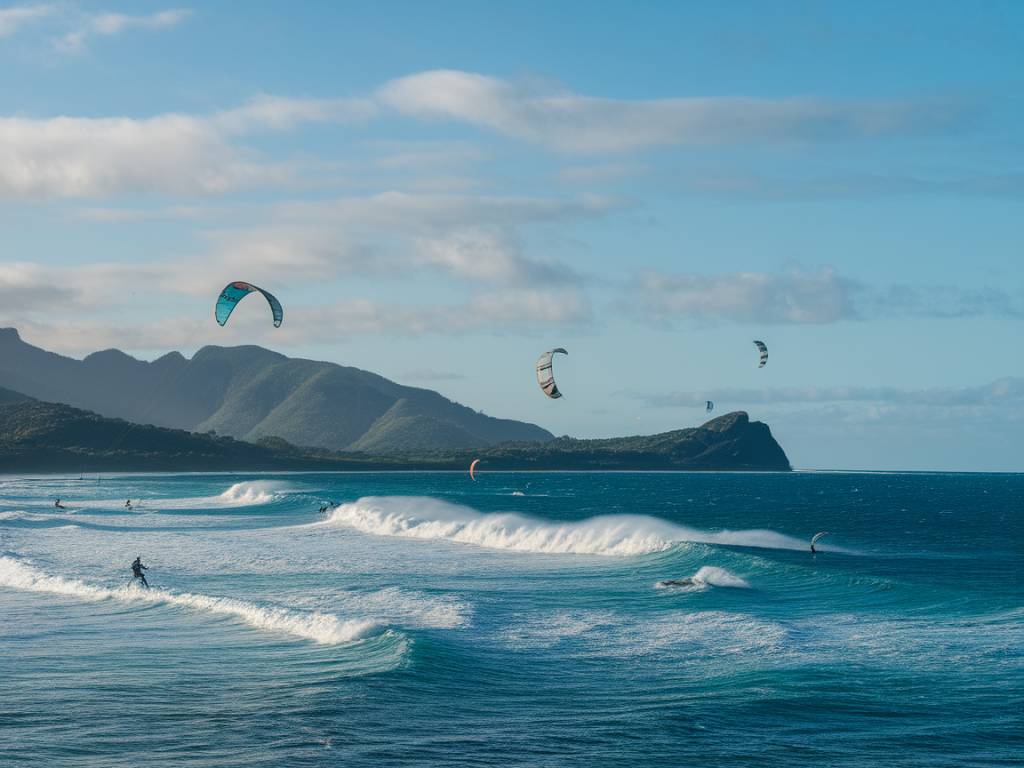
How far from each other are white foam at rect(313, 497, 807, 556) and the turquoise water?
2.16ft

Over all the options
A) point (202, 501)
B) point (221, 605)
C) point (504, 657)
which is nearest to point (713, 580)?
point (504, 657)

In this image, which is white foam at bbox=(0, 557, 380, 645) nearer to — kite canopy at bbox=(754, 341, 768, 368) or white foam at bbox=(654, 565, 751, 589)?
white foam at bbox=(654, 565, 751, 589)

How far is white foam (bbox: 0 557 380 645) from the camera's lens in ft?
82.0

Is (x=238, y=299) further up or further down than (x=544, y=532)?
further up

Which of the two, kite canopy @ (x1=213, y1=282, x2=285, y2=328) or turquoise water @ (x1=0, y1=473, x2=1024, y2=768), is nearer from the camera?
turquoise water @ (x1=0, y1=473, x2=1024, y2=768)

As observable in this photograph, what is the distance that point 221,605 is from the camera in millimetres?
28578

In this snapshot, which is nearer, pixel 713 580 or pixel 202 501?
pixel 713 580

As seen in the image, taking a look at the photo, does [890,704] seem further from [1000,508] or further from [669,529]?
[1000,508]

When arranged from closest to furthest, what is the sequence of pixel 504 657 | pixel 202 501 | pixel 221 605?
pixel 504 657 < pixel 221 605 < pixel 202 501

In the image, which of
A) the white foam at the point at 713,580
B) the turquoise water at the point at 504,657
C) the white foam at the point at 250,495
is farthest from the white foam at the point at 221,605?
the white foam at the point at 250,495

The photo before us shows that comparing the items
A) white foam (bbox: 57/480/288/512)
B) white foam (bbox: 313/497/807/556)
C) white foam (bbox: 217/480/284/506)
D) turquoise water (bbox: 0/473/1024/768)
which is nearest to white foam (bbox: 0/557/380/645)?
turquoise water (bbox: 0/473/1024/768)

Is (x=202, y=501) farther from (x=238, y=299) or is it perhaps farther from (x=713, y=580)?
(x=713, y=580)

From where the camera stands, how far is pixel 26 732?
16891 millimetres

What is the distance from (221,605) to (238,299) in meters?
20.4
